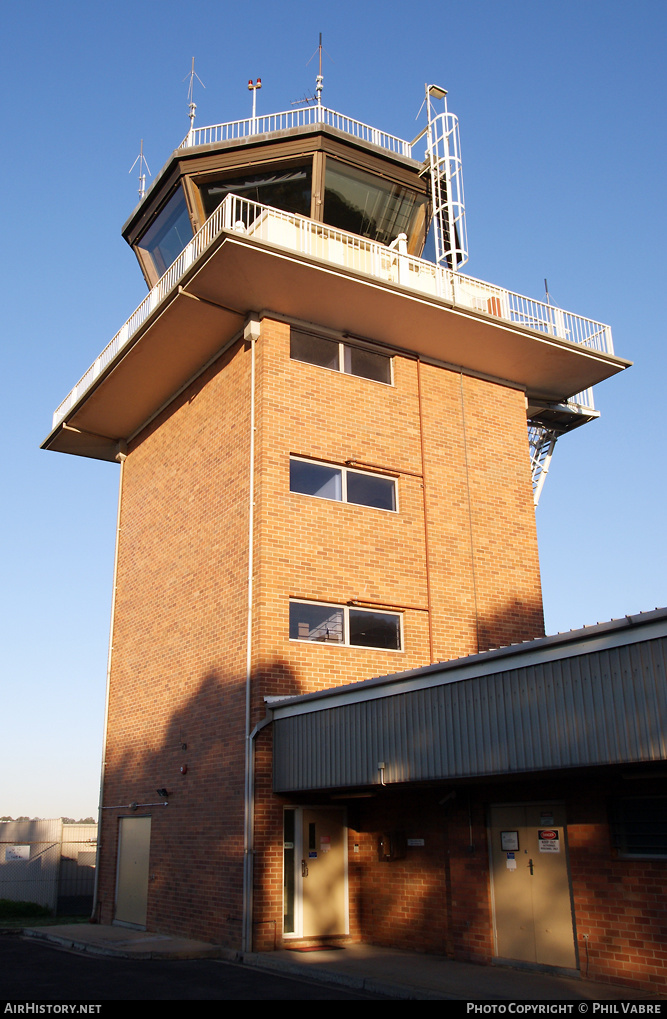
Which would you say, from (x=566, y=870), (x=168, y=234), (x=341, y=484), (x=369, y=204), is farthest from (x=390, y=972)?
(x=168, y=234)

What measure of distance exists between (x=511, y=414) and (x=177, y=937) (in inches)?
497

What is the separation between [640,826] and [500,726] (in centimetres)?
210

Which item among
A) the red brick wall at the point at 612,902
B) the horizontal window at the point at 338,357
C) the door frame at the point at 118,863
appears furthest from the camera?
the horizontal window at the point at 338,357

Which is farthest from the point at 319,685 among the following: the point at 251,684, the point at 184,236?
the point at 184,236

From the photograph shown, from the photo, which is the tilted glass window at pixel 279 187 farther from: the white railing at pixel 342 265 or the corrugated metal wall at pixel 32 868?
the corrugated metal wall at pixel 32 868

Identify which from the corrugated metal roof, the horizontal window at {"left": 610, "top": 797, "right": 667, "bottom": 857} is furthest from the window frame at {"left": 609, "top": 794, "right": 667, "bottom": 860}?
the corrugated metal roof

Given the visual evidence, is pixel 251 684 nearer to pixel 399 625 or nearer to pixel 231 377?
pixel 399 625

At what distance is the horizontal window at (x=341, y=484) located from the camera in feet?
54.5

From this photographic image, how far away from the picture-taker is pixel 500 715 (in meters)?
10.2

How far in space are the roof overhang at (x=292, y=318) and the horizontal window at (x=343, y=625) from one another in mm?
5714

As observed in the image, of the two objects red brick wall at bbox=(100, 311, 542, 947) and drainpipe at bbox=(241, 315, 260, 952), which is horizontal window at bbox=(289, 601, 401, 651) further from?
drainpipe at bbox=(241, 315, 260, 952)

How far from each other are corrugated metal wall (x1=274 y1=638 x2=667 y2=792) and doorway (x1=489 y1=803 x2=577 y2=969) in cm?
185

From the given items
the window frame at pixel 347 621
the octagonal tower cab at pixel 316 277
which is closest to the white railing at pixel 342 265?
the octagonal tower cab at pixel 316 277

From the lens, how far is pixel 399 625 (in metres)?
16.8
